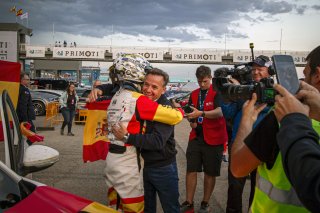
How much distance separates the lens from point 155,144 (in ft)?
8.66

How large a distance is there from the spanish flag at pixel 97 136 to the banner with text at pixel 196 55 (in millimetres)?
35233

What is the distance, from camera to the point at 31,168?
217cm

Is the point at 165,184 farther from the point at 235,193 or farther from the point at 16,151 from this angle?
the point at 235,193

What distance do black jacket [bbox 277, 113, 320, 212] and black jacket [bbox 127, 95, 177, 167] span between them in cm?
147

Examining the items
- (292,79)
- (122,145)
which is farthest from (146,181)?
(292,79)

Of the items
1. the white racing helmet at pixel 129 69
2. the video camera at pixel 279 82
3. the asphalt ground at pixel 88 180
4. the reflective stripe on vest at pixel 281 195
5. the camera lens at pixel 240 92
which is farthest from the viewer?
the asphalt ground at pixel 88 180

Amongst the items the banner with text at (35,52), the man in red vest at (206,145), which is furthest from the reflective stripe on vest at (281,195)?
the banner with text at (35,52)

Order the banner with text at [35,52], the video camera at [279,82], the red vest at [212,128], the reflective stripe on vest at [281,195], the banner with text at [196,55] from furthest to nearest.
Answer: the banner with text at [35,52] → the banner with text at [196,55] → the red vest at [212,128] → the reflective stripe on vest at [281,195] → the video camera at [279,82]

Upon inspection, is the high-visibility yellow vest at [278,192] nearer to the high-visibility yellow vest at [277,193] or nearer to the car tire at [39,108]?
the high-visibility yellow vest at [277,193]

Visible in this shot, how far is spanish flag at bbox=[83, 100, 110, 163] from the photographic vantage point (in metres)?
3.06

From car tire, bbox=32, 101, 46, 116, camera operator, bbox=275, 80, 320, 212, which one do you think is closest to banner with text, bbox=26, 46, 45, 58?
car tire, bbox=32, 101, 46, 116

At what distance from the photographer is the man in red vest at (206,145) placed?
14.2 feet

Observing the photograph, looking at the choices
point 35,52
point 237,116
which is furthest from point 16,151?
point 35,52

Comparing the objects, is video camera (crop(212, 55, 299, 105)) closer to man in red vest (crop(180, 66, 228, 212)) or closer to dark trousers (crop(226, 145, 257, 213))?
dark trousers (crop(226, 145, 257, 213))
